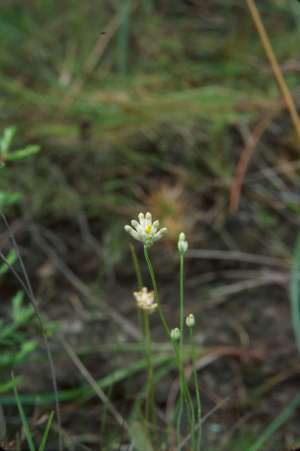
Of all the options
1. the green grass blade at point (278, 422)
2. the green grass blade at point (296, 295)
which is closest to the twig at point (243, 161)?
the green grass blade at point (296, 295)

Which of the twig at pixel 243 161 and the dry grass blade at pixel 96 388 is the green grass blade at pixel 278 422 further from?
the twig at pixel 243 161

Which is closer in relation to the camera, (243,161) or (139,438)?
(139,438)

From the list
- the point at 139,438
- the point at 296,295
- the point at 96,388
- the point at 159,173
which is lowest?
the point at 139,438

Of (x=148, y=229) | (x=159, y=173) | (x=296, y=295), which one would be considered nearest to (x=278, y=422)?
(x=296, y=295)

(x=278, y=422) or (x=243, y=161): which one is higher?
(x=243, y=161)

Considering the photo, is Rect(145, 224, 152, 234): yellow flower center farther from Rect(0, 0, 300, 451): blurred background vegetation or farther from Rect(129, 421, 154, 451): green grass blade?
Rect(0, 0, 300, 451): blurred background vegetation

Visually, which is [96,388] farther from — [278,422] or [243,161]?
[243,161]

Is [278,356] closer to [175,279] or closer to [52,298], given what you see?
[175,279]

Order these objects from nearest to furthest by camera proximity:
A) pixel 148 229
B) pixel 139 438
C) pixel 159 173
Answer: pixel 148 229 < pixel 139 438 < pixel 159 173

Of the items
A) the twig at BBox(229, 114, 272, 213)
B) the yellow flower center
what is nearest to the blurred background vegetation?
the twig at BBox(229, 114, 272, 213)

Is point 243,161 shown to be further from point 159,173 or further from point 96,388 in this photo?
point 96,388

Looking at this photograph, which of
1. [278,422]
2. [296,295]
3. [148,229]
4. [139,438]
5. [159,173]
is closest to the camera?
[148,229]
